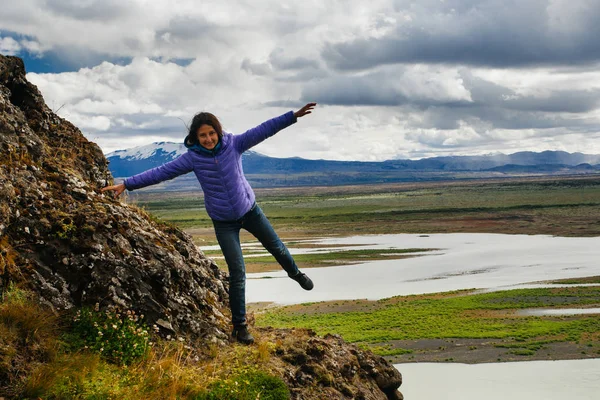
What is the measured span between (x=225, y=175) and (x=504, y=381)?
18.6 m

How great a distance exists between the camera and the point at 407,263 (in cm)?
5559

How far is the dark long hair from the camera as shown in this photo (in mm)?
7742

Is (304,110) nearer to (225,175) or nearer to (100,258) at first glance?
(225,175)

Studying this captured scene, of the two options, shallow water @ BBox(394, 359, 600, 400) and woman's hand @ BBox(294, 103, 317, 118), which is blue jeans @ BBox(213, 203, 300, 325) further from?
shallow water @ BBox(394, 359, 600, 400)

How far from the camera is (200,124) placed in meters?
7.72

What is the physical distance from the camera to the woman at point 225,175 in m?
7.80

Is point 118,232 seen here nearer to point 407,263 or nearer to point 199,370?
point 199,370

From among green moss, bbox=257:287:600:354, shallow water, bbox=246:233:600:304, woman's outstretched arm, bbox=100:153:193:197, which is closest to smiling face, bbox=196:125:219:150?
woman's outstretched arm, bbox=100:153:193:197

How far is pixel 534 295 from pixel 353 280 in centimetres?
1420

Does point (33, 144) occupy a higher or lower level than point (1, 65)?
lower

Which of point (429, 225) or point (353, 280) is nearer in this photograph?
point (353, 280)

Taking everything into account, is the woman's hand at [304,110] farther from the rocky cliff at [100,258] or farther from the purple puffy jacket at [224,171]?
the rocky cliff at [100,258]

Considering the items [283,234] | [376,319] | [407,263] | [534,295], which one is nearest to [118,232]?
[376,319]

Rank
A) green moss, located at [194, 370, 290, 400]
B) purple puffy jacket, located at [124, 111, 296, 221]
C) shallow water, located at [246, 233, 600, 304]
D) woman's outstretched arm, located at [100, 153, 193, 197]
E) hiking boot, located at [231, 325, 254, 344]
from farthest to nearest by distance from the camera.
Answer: shallow water, located at [246, 233, 600, 304]
hiking boot, located at [231, 325, 254, 344]
woman's outstretched arm, located at [100, 153, 193, 197]
purple puffy jacket, located at [124, 111, 296, 221]
green moss, located at [194, 370, 290, 400]
